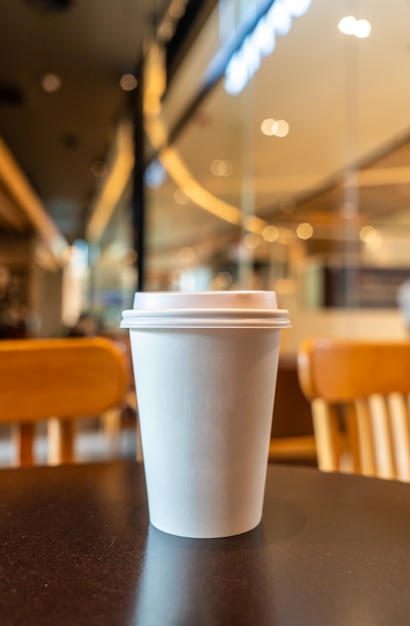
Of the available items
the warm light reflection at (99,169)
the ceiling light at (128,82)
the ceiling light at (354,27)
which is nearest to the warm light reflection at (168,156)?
the ceiling light at (128,82)

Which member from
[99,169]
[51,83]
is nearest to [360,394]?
[51,83]

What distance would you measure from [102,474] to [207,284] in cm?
822

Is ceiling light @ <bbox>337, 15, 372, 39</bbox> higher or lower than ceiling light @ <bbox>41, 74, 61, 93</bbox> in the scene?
lower

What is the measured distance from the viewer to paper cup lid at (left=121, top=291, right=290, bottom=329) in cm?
49

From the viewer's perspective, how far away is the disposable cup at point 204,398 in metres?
0.50

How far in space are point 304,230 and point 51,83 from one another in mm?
3470

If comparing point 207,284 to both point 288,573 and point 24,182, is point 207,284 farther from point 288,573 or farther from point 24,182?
point 288,573

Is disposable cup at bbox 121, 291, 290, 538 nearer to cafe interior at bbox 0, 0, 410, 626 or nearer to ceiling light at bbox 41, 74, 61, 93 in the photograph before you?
cafe interior at bbox 0, 0, 410, 626

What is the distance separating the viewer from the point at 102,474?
2.46ft

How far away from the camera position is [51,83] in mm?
4867

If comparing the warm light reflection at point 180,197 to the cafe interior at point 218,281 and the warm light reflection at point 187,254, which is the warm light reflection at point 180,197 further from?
the warm light reflection at point 187,254

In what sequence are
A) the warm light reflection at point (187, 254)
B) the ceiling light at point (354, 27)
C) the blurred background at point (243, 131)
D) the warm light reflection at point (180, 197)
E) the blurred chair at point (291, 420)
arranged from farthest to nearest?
the warm light reflection at point (187, 254)
the warm light reflection at point (180, 197)
the blurred background at point (243, 131)
the ceiling light at point (354, 27)
the blurred chair at point (291, 420)

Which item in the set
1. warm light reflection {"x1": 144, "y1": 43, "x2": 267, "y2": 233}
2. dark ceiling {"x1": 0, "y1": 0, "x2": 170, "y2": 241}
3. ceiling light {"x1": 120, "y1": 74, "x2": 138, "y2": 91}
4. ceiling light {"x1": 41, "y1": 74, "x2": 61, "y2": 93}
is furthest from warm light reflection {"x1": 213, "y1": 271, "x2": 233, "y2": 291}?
ceiling light {"x1": 41, "y1": 74, "x2": 61, "y2": 93}

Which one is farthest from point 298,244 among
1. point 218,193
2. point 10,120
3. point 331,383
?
point 331,383
